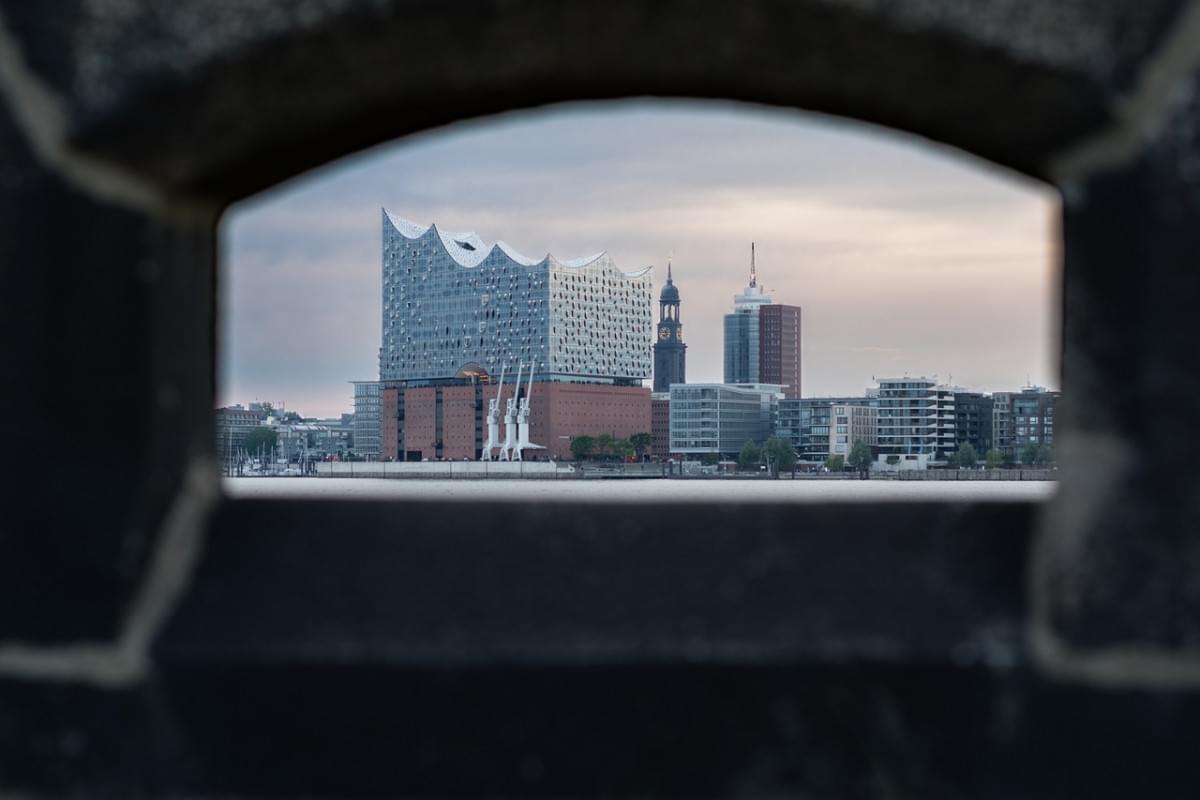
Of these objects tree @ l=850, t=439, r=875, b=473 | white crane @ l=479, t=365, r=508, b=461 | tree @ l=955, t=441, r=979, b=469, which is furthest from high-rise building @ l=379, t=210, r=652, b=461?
tree @ l=955, t=441, r=979, b=469

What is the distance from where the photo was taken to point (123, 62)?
151 centimetres

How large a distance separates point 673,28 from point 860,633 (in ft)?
2.23

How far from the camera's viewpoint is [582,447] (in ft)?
477

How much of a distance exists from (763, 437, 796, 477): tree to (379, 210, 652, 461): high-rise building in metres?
14.1

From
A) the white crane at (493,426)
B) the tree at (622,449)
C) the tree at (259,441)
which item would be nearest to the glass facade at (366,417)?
the tree at (259,441)

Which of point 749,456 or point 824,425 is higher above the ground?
point 824,425

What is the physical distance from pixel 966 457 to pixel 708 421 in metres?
29.8

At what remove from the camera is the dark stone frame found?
4.82 feet

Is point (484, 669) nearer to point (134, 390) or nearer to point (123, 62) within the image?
point (134, 390)

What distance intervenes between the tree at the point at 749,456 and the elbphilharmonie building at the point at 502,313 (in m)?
14.5

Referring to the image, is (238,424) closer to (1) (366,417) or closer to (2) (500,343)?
(1) (366,417)

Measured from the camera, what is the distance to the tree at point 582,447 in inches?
5704

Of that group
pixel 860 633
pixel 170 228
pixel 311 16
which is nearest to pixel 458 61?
pixel 311 16

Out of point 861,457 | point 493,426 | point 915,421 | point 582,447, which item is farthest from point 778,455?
point 493,426
